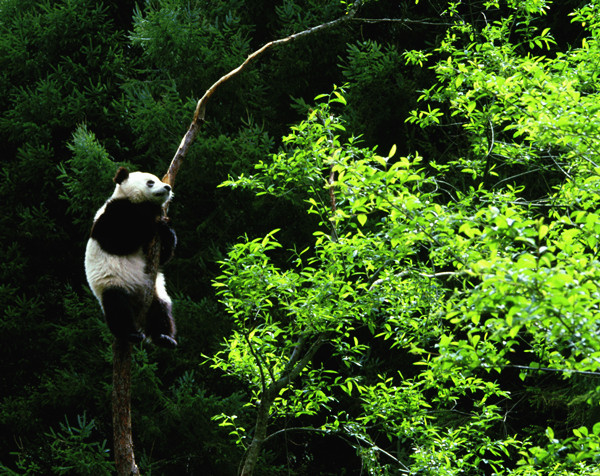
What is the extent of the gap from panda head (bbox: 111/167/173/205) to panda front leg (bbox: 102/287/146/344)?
0.65m

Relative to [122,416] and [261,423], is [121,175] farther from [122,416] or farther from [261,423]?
[261,423]

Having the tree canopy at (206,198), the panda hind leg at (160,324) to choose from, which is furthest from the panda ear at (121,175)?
the tree canopy at (206,198)

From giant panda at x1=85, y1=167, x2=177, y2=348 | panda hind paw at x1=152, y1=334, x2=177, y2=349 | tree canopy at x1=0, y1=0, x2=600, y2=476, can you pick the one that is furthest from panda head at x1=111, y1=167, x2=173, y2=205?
tree canopy at x1=0, y1=0, x2=600, y2=476

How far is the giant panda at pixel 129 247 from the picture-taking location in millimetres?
4516

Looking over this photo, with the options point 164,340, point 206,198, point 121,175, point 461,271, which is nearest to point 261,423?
point 164,340

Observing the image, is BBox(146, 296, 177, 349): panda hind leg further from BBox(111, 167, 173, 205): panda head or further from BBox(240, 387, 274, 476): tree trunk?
BBox(240, 387, 274, 476): tree trunk

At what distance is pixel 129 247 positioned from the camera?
4742 millimetres

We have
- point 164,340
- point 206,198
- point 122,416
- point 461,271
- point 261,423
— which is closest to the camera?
point 461,271

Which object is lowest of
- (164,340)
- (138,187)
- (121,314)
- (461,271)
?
(164,340)

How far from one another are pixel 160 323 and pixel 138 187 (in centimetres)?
101

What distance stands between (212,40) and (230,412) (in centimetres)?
524

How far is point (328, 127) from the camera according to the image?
16.2ft

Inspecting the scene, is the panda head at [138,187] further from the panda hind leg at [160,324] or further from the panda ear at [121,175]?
the panda hind leg at [160,324]

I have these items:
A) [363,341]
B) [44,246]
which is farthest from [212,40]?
[363,341]
